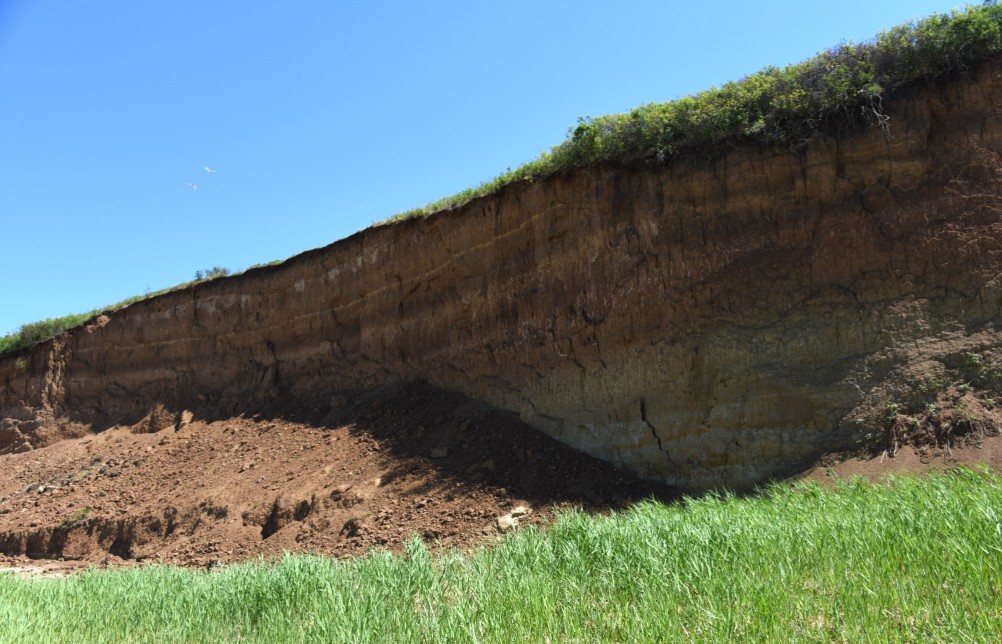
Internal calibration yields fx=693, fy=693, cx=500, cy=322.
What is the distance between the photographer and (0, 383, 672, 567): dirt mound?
10.5 meters

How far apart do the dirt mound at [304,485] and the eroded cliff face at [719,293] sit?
827 mm

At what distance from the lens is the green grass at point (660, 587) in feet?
13.6

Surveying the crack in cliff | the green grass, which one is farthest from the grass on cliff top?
the green grass

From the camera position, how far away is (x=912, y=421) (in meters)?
8.68

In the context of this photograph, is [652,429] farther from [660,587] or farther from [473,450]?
[660,587]

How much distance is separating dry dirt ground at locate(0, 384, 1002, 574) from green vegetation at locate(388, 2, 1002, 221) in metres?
5.15

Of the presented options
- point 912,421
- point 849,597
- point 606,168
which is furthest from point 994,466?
point 606,168

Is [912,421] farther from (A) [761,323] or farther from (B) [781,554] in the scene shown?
(B) [781,554]

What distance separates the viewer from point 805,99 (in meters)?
10.7

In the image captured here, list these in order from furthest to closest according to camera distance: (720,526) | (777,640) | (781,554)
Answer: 1. (720,526)
2. (781,554)
3. (777,640)

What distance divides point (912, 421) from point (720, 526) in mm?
4032

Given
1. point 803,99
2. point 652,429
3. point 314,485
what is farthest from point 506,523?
point 803,99

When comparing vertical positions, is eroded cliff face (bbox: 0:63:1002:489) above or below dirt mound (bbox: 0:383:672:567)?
above

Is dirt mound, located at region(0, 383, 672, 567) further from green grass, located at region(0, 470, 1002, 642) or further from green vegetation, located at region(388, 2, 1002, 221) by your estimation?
green vegetation, located at region(388, 2, 1002, 221)
